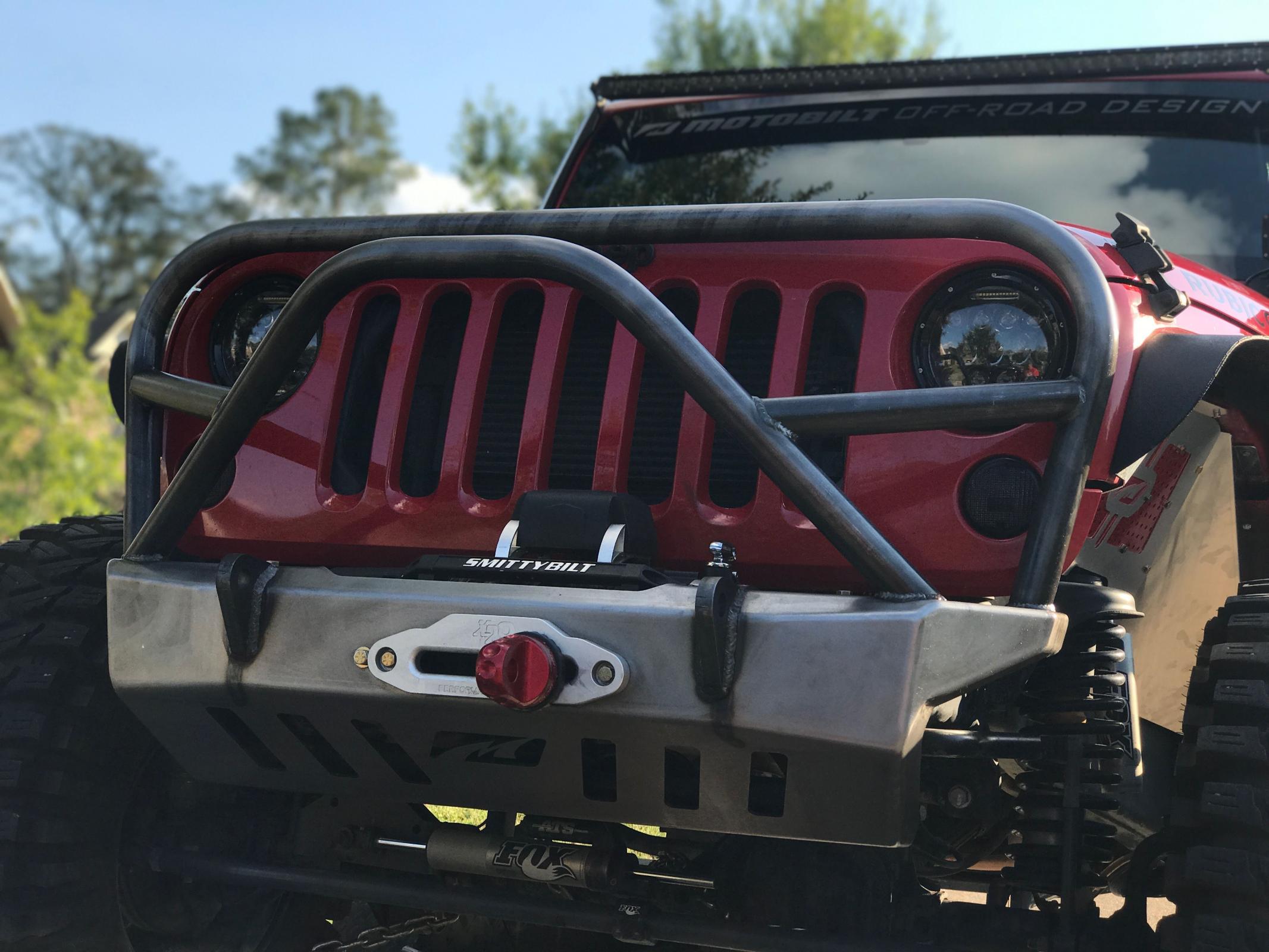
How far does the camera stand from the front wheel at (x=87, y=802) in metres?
2.55

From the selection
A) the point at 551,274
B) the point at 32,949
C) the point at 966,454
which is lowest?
the point at 32,949

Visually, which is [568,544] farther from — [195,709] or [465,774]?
[195,709]

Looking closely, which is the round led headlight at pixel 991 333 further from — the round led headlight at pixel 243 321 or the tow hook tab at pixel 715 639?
the round led headlight at pixel 243 321

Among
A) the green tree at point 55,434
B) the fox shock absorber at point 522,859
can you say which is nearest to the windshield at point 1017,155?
the fox shock absorber at point 522,859

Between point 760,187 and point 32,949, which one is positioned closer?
point 32,949

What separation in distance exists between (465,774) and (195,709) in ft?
1.63

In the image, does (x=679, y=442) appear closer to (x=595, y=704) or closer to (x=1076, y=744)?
(x=595, y=704)

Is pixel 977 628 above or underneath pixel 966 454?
underneath

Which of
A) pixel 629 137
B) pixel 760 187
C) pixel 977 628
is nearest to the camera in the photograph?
pixel 977 628

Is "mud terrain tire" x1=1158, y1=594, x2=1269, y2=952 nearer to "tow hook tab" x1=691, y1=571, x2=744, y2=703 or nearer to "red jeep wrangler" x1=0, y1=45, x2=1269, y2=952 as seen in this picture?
"red jeep wrangler" x1=0, y1=45, x2=1269, y2=952

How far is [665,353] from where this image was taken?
2.09m

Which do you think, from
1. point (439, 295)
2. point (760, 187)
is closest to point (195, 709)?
point (439, 295)

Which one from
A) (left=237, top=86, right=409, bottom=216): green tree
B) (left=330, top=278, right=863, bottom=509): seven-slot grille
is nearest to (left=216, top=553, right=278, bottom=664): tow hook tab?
(left=330, top=278, right=863, bottom=509): seven-slot grille

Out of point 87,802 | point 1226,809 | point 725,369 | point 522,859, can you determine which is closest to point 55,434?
point 87,802
